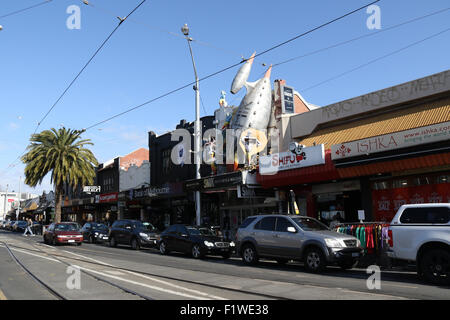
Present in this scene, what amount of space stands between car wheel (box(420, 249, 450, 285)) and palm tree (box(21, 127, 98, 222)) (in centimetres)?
3093

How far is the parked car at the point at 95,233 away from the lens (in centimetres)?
2717

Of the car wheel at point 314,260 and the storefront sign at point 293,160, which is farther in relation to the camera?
the storefront sign at point 293,160

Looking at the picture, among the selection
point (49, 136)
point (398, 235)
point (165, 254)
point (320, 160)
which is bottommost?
point (165, 254)

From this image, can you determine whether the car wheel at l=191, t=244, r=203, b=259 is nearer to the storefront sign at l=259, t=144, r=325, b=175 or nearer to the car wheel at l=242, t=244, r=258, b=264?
the car wheel at l=242, t=244, r=258, b=264

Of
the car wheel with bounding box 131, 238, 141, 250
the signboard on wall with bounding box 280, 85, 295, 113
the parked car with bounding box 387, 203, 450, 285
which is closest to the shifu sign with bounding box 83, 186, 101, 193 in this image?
the car wheel with bounding box 131, 238, 141, 250

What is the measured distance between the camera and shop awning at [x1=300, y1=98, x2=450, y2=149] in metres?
15.5

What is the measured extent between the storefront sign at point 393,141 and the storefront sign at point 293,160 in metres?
0.89

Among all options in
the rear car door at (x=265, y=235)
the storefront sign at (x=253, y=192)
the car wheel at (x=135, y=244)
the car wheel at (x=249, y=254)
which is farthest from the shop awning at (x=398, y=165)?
the car wheel at (x=135, y=244)

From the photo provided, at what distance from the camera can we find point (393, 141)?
15.0m

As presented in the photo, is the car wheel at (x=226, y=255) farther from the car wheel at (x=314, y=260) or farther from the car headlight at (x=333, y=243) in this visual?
the car headlight at (x=333, y=243)

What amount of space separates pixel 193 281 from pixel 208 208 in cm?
1953
